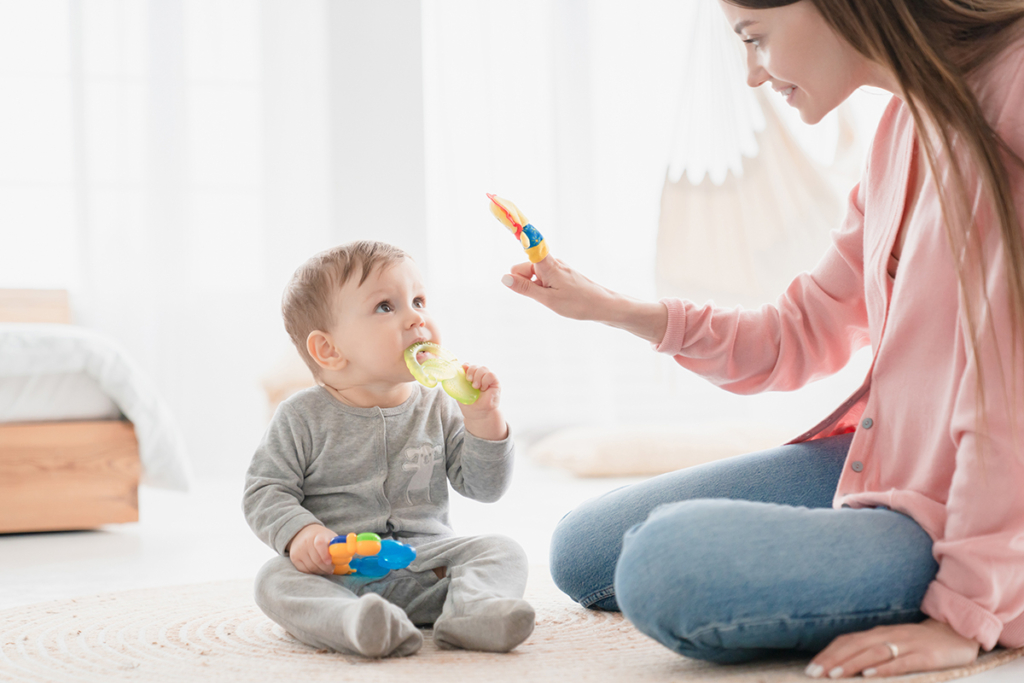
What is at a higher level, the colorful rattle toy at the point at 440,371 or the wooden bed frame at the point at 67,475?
the colorful rattle toy at the point at 440,371

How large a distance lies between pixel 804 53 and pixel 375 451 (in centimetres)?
59

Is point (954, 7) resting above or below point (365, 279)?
above

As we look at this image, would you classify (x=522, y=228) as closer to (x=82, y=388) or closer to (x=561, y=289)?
(x=561, y=289)

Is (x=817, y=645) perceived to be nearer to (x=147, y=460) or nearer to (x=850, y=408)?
(x=850, y=408)

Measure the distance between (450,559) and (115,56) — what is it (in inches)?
95.9

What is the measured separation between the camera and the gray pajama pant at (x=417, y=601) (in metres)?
0.83

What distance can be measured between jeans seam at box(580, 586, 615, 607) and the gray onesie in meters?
0.13

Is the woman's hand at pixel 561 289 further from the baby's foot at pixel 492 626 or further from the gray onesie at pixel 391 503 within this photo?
the baby's foot at pixel 492 626

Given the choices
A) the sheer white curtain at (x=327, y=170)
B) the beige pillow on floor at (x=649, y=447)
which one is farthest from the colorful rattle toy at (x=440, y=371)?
the sheer white curtain at (x=327, y=170)

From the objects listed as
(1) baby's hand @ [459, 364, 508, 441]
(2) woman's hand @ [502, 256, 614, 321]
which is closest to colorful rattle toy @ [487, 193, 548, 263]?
(2) woman's hand @ [502, 256, 614, 321]

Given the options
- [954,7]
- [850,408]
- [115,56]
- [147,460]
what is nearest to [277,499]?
[850,408]

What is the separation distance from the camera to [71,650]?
92 cm

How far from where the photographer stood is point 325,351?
103 centimetres

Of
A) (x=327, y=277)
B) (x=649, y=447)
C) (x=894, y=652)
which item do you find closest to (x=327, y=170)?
(x=649, y=447)
